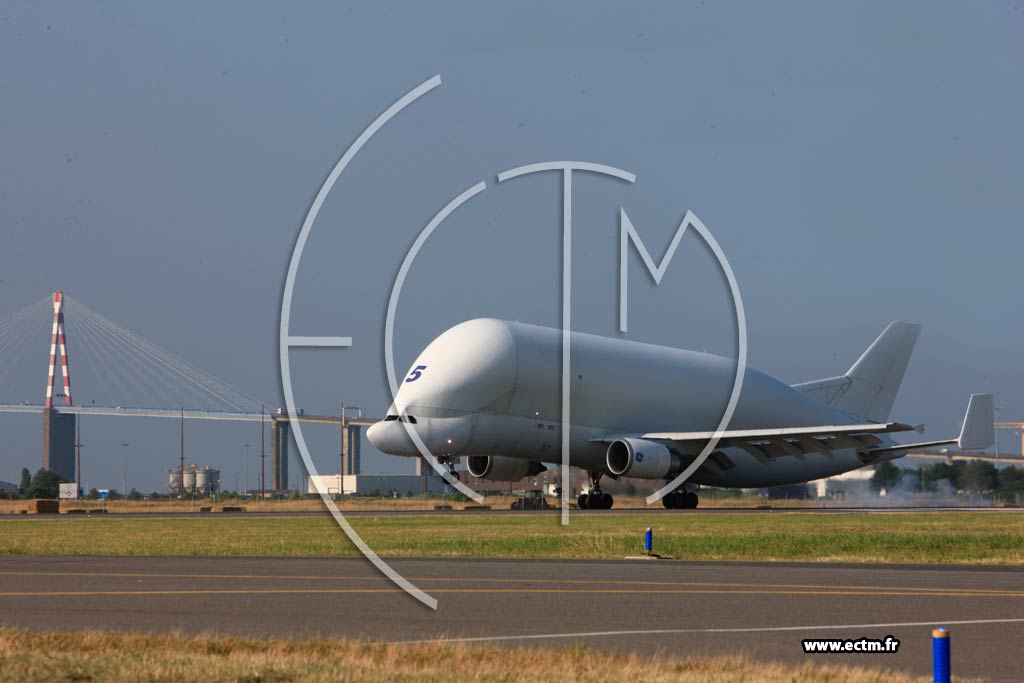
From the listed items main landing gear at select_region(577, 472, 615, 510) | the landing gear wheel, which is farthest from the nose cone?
the landing gear wheel

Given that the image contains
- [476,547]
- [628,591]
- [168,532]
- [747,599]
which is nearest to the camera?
[747,599]

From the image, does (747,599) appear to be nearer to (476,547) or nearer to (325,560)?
(325,560)

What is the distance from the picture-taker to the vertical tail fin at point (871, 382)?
77.3 m

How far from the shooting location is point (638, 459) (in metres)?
57.8

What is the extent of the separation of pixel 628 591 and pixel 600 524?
22.7m

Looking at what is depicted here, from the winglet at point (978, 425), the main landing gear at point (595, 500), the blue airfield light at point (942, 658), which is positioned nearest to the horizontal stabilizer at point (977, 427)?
the winglet at point (978, 425)

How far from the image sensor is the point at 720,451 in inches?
2477

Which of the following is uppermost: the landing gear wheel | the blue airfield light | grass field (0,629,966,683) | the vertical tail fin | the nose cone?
the vertical tail fin

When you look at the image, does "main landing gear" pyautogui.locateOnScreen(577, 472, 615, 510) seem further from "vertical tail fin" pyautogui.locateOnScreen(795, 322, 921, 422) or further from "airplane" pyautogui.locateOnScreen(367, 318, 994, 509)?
"vertical tail fin" pyautogui.locateOnScreen(795, 322, 921, 422)

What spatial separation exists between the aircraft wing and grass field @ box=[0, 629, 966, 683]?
46.2m

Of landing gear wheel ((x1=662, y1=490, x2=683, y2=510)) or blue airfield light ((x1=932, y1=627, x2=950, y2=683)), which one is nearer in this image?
blue airfield light ((x1=932, y1=627, x2=950, y2=683))

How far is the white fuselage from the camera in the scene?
182 ft

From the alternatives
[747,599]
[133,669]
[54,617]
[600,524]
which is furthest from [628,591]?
[600,524]

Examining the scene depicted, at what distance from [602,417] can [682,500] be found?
5.54 meters
